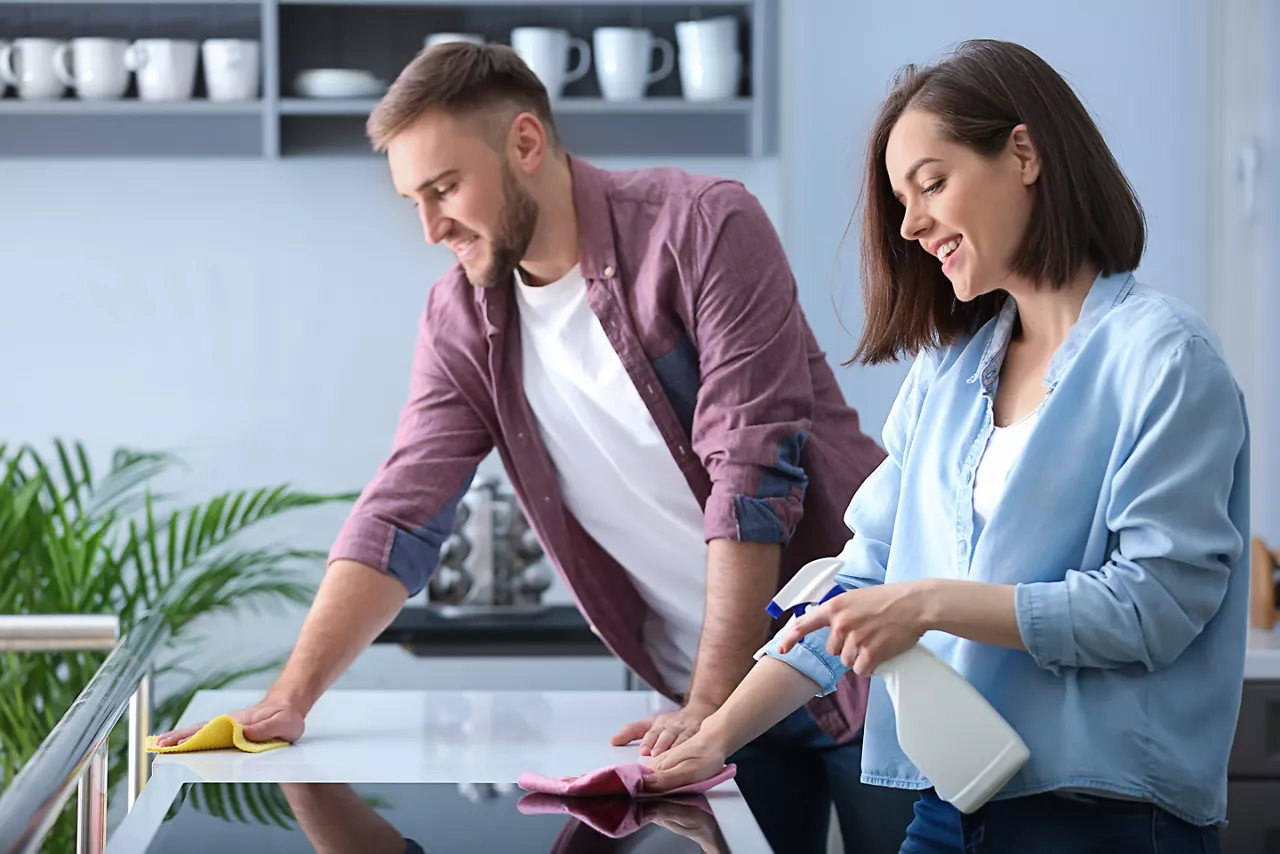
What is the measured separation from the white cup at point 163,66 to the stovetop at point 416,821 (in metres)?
2.04

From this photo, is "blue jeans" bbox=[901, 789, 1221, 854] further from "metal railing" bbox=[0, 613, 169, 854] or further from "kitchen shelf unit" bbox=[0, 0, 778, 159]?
"kitchen shelf unit" bbox=[0, 0, 778, 159]

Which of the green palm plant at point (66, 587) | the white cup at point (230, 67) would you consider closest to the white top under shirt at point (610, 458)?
the green palm plant at point (66, 587)

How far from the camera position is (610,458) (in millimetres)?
1542

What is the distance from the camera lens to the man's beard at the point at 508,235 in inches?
59.7

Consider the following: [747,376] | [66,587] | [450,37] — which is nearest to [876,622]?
[747,376]

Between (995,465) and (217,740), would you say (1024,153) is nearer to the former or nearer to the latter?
(995,465)

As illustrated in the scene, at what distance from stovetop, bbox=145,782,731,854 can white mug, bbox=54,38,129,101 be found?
81.3 inches

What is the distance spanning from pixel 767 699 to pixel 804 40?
197cm

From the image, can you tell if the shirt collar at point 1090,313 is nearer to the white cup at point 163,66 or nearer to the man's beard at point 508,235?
the man's beard at point 508,235

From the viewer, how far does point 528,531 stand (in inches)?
108

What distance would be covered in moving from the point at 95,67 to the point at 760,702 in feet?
7.37

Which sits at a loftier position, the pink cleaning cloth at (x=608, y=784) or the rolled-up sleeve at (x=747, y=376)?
the rolled-up sleeve at (x=747, y=376)

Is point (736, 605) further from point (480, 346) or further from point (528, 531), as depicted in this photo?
point (528, 531)

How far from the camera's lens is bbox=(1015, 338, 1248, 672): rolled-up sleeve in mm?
901
